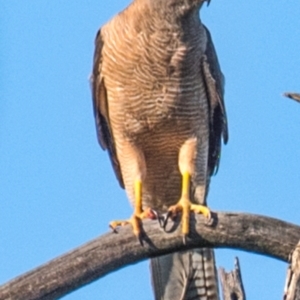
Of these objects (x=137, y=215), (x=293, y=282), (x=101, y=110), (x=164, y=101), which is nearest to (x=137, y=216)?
(x=137, y=215)

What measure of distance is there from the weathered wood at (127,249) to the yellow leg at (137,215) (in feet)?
0.74

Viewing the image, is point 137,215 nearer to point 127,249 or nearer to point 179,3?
point 127,249

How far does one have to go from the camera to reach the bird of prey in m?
8.65

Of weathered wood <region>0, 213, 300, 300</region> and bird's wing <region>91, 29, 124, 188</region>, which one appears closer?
weathered wood <region>0, 213, 300, 300</region>

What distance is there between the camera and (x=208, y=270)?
869 centimetres

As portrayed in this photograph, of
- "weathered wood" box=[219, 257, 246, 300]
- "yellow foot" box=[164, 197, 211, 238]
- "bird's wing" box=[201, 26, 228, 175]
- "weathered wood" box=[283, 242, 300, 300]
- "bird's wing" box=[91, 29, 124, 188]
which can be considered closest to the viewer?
"weathered wood" box=[283, 242, 300, 300]

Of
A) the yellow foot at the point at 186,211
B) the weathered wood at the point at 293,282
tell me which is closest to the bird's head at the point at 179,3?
the yellow foot at the point at 186,211

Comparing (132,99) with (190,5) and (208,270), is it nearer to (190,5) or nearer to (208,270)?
(190,5)

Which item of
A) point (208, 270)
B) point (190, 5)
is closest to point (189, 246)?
point (208, 270)

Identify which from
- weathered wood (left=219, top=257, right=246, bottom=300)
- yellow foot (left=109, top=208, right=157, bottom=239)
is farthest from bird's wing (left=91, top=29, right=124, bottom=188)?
weathered wood (left=219, top=257, right=246, bottom=300)

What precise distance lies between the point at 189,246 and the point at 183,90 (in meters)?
2.21

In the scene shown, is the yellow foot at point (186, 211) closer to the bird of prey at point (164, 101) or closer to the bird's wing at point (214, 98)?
the bird of prey at point (164, 101)

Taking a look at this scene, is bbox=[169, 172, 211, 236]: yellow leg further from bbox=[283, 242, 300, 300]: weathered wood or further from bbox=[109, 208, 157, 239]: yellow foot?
bbox=[283, 242, 300, 300]: weathered wood

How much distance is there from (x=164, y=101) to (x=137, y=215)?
1.26 metres
